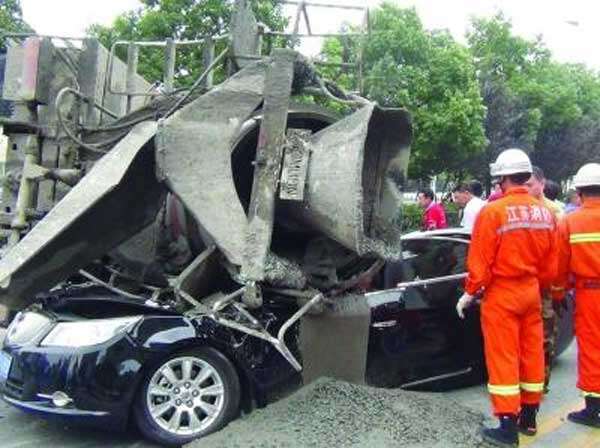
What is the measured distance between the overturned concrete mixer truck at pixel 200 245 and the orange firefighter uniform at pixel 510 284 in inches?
25.8

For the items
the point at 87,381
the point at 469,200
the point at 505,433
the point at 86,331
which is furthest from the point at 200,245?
the point at 469,200

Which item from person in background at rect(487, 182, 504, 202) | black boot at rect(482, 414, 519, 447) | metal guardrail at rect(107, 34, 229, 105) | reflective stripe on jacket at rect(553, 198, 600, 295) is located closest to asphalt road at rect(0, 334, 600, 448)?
black boot at rect(482, 414, 519, 447)

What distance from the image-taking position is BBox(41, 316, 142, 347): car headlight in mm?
4543

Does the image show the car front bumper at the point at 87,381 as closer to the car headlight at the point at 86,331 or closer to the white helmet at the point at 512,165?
the car headlight at the point at 86,331

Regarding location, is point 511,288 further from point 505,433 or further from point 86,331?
point 86,331

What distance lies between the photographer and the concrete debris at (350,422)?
175 inches

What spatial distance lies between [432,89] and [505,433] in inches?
764

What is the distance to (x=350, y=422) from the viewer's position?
467 centimetres

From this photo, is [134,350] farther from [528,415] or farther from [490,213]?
[528,415]

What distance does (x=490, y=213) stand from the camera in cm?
483

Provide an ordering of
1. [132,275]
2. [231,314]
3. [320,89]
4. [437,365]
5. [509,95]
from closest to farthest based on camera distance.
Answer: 1. [231,314]
2. [320,89]
3. [132,275]
4. [437,365]
5. [509,95]

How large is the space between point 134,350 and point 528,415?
2.68 metres

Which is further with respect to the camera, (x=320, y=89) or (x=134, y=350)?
(x=320, y=89)

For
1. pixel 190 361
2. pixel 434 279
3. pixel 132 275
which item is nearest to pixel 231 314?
pixel 190 361
